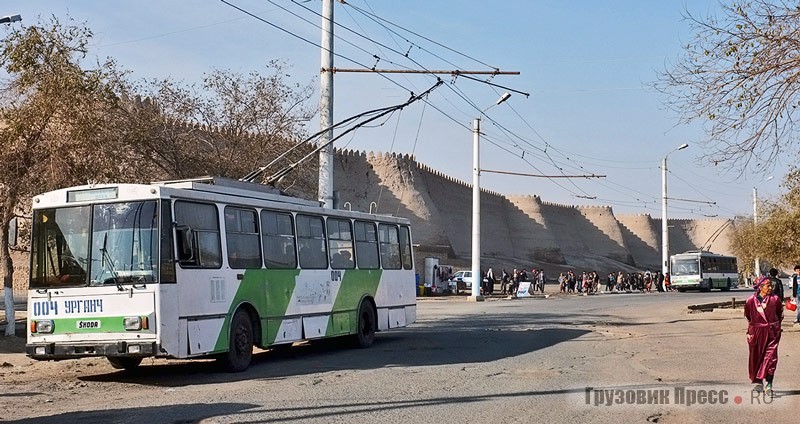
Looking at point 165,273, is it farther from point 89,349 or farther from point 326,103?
point 326,103

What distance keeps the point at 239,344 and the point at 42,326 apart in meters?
2.82

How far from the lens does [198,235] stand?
13547 mm

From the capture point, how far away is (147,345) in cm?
1245

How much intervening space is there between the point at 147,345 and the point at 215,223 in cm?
229

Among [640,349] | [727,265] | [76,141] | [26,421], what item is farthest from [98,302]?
[727,265]

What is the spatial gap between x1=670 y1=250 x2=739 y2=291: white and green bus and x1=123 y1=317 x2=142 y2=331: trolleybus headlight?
5871 cm

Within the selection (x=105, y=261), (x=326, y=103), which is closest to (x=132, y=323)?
(x=105, y=261)

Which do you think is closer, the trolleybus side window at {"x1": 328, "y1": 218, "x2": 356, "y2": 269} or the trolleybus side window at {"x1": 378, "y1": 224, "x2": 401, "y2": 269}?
the trolleybus side window at {"x1": 328, "y1": 218, "x2": 356, "y2": 269}

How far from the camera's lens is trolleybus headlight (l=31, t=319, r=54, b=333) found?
1291 centimetres

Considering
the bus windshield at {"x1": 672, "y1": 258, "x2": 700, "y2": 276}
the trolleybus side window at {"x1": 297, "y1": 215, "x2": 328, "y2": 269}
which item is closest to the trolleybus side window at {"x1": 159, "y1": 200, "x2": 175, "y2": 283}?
the trolleybus side window at {"x1": 297, "y1": 215, "x2": 328, "y2": 269}

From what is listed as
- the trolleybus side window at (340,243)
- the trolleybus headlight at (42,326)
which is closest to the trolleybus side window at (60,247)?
the trolleybus headlight at (42,326)

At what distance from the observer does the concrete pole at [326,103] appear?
80.3 feet

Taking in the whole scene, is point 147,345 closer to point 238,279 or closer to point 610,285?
point 238,279

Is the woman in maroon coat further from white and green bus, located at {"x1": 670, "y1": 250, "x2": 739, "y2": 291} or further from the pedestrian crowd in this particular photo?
white and green bus, located at {"x1": 670, "y1": 250, "x2": 739, "y2": 291}
